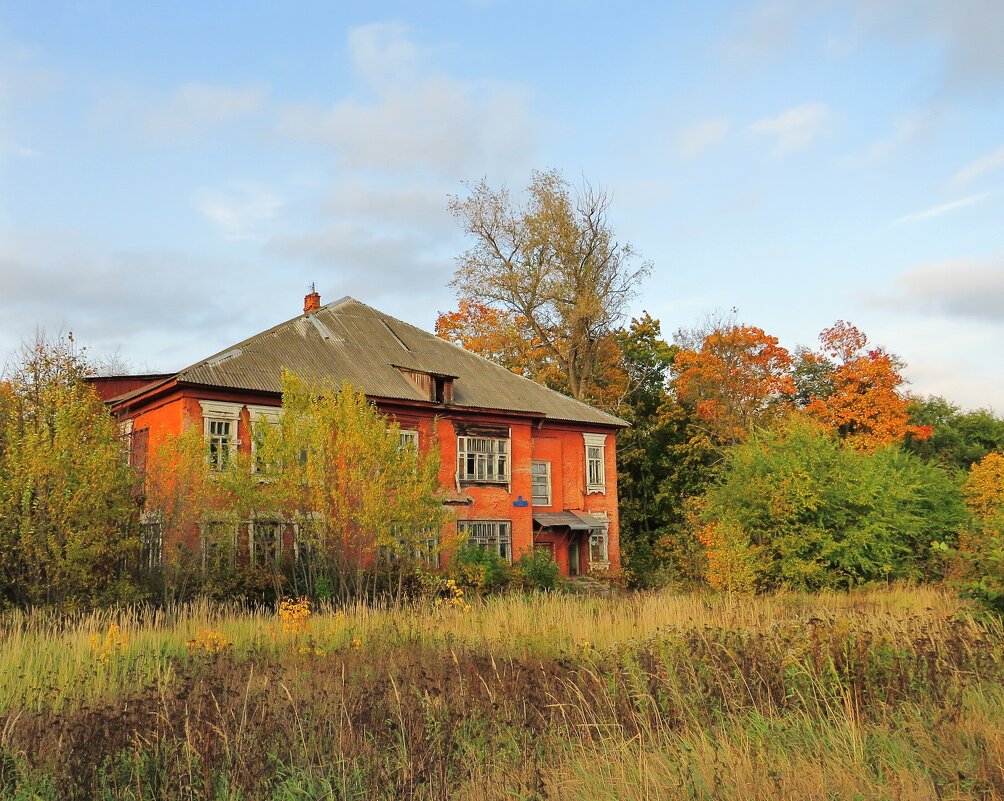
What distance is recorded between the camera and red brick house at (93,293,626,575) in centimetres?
2147

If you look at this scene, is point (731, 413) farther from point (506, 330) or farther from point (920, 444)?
point (920, 444)

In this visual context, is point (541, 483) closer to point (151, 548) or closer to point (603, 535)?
point (603, 535)

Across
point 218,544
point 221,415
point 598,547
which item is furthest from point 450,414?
point 218,544

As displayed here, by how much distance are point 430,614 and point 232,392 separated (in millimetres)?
10662

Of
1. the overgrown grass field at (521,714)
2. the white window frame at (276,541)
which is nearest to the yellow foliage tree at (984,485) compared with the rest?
the overgrown grass field at (521,714)

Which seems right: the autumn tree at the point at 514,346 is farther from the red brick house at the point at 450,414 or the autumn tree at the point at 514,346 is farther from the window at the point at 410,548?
the window at the point at 410,548

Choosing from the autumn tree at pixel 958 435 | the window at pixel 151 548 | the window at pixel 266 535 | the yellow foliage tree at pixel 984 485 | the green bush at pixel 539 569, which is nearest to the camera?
the window at pixel 151 548

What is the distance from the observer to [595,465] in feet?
99.0

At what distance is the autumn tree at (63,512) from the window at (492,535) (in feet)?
41.0

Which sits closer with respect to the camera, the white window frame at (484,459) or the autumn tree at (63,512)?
the autumn tree at (63,512)

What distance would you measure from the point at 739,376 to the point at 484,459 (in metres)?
12.8

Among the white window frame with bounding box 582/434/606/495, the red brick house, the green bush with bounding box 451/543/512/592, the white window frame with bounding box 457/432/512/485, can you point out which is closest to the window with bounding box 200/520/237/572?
the red brick house

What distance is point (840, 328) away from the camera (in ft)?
116

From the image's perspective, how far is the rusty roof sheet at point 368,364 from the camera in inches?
873
